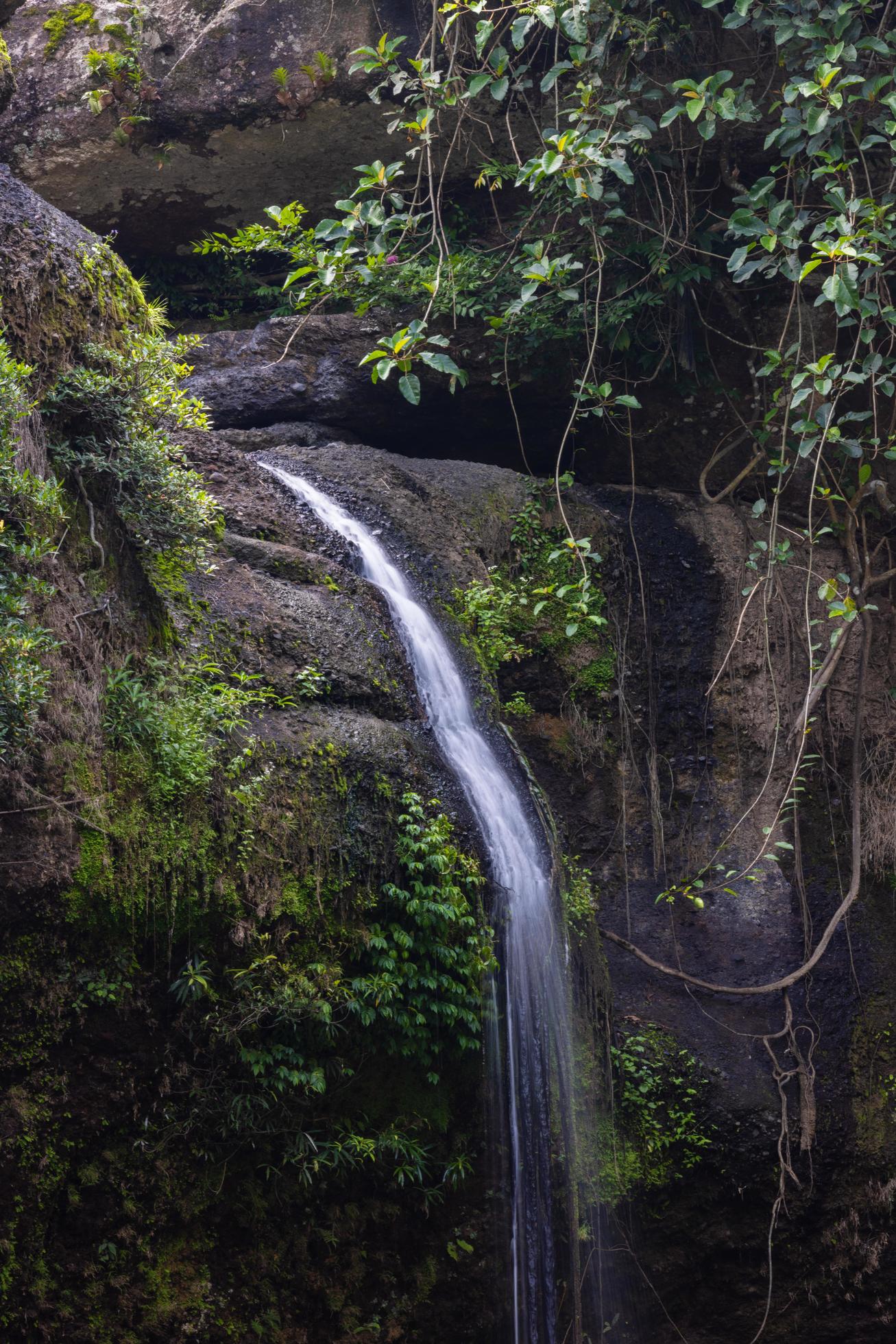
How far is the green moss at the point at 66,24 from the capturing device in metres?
9.20

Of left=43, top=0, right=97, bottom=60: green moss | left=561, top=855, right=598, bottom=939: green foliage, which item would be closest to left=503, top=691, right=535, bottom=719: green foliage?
left=561, top=855, right=598, bottom=939: green foliage

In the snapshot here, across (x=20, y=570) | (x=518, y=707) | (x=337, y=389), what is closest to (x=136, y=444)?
(x=20, y=570)

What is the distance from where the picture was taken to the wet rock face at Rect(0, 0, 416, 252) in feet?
29.7

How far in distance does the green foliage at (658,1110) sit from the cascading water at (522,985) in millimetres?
959

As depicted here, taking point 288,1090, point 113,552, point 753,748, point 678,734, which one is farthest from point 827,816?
point 113,552

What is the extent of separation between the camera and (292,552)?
621 cm

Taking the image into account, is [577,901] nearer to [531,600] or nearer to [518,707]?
[518,707]

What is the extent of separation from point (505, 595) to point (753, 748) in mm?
2256

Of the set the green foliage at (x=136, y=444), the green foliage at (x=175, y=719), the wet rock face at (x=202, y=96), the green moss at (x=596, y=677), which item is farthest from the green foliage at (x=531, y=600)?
the wet rock face at (x=202, y=96)

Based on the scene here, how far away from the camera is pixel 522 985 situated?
5.36 metres

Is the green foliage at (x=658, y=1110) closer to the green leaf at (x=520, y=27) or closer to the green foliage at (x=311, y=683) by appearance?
the green foliage at (x=311, y=683)

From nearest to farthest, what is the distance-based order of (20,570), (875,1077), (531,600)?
(20,570) < (875,1077) < (531,600)

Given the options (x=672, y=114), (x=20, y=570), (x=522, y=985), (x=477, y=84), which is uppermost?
(x=477, y=84)

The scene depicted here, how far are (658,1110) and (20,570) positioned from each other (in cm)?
476
